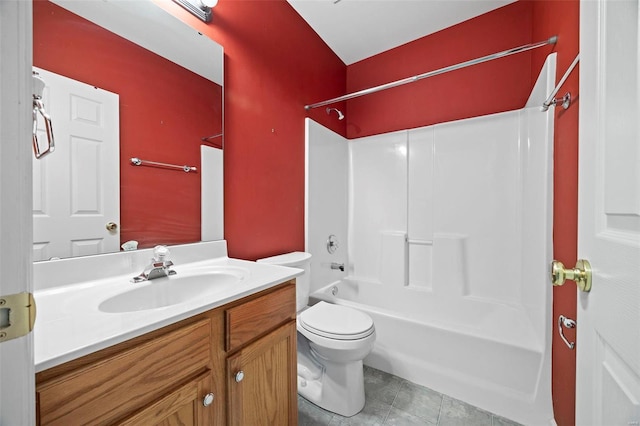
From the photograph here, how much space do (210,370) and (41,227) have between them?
72 cm

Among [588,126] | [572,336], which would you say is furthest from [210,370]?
[572,336]

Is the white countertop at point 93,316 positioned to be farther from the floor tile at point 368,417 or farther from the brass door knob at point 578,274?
the floor tile at point 368,417

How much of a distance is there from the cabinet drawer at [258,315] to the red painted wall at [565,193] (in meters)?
1.12

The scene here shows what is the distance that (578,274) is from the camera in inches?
20.9

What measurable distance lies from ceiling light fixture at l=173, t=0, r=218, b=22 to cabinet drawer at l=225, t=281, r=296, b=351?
136 centimetres

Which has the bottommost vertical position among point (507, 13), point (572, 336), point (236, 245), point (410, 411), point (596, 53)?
point (410, 411)

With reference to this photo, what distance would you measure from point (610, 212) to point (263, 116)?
5.20 feet

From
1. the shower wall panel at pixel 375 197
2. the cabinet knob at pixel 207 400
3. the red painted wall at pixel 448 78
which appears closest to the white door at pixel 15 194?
the cabinet knob at pixel 207 400

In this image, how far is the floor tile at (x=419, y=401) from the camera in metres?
1.41

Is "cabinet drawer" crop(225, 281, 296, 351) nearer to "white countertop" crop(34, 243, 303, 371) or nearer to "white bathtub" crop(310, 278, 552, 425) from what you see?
"white countertop" crop(34, 243, 303, 371)

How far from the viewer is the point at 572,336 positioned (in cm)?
106

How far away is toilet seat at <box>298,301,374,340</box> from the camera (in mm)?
1333

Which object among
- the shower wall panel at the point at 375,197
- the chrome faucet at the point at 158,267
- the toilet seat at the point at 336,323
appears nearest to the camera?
the chrome faucet at the point at 158,267

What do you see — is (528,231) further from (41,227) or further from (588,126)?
(41,227)
